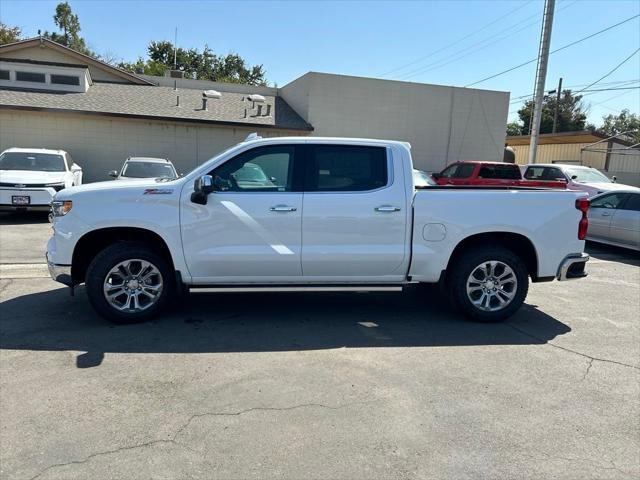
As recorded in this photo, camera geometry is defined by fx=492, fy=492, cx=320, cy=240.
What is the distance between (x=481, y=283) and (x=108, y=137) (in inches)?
636

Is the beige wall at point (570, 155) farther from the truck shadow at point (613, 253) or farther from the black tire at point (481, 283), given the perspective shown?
the black tire at point (481, 283)

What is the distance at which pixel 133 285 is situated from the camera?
5.13 meters

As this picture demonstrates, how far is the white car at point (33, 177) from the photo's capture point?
36.3 ft

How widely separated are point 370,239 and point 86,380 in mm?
2949

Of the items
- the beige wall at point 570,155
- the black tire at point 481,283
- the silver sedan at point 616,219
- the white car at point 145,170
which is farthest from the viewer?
the beige wall at point 570,155

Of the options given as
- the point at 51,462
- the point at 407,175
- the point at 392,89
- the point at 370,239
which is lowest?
the point at 51,462

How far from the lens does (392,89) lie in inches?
802

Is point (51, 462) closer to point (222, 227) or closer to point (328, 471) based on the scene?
point (328, 471)

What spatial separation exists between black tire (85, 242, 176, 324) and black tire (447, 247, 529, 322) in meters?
3.08

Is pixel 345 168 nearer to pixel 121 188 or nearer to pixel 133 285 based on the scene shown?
→ pixel 121 188

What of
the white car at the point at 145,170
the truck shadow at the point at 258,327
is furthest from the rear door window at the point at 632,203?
the white car at the point at 145,170

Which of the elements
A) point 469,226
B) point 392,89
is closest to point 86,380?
point 469,226

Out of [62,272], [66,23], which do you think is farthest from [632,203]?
[66,23]

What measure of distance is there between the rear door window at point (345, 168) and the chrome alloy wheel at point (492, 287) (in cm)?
151
